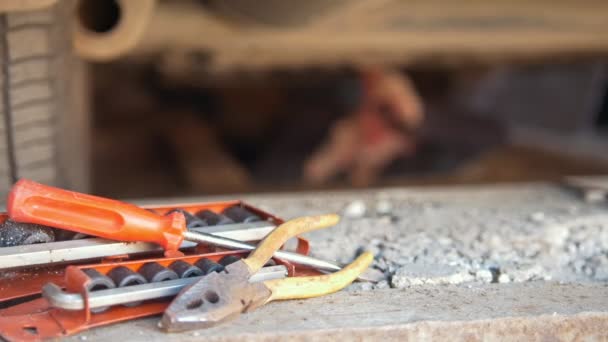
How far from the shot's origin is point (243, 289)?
1.03 meters

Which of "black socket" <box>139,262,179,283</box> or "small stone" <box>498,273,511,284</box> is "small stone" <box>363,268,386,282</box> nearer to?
"small stone" <box>498,273,511,284</box>

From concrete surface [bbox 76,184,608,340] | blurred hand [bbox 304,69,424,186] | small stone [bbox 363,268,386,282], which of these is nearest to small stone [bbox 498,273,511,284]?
concrete surface [bbox 76,184,608,340]

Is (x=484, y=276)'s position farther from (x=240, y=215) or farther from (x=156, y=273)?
(x=156, y=273)

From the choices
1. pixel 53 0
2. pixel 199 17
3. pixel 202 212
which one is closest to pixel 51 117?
pixel 53 0

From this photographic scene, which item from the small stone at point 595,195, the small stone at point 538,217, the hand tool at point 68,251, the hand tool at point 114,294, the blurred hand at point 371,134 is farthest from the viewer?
the blurred hand at point 371,134

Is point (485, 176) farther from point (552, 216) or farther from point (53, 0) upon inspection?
point (53, 0)

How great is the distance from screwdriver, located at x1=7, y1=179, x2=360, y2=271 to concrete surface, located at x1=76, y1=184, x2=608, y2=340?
149 mm

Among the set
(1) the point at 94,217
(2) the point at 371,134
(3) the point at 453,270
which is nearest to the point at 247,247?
(1) the point at 94,217

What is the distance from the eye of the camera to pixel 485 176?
162 inches

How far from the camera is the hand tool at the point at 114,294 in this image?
3.09 feet

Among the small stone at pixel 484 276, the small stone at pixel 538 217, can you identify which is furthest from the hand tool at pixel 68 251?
the small stone at pixel 538 217

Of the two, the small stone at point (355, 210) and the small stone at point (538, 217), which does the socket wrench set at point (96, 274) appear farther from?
the small stone at point (538, 217)

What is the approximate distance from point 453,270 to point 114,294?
2.22 feet

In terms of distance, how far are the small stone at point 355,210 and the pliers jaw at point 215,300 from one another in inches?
28.0
